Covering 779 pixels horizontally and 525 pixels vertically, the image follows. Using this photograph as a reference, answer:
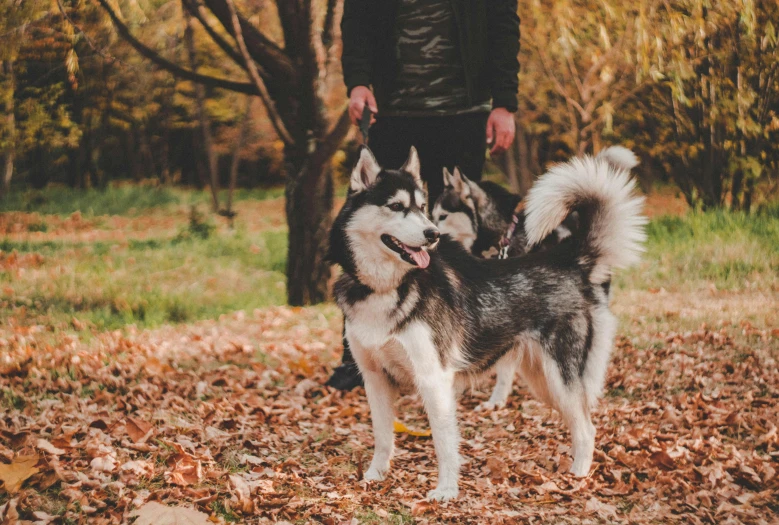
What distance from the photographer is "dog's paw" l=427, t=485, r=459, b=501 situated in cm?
312

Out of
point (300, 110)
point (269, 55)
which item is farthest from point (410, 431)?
point (269, 55)

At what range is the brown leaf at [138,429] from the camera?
342 cm

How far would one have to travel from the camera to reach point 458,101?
4.09 metres

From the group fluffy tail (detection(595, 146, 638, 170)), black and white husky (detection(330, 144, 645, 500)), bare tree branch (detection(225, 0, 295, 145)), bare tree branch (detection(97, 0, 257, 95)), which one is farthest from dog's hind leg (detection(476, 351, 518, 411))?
bare tree branch (detection(97, 0, 257, 95))

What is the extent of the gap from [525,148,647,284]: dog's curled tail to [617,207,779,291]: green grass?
298 cm

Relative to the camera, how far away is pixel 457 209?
186 inches

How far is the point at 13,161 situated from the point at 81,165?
646 centimetres

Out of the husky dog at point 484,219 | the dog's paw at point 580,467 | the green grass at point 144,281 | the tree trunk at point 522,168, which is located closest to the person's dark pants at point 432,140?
the husky dog at point 484,219

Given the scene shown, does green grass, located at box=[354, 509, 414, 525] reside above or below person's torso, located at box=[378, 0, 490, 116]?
below

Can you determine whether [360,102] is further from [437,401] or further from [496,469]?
[496,469]

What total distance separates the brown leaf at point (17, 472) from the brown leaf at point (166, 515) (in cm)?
44

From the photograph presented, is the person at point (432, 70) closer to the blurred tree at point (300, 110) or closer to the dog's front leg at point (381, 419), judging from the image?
the dog's front leg at point (381, 419)

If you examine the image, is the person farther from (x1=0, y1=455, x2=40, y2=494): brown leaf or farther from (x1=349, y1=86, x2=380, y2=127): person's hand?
(x1=0, y1=455, x2=40, y2=494): brown leaf

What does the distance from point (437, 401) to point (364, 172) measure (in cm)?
111
